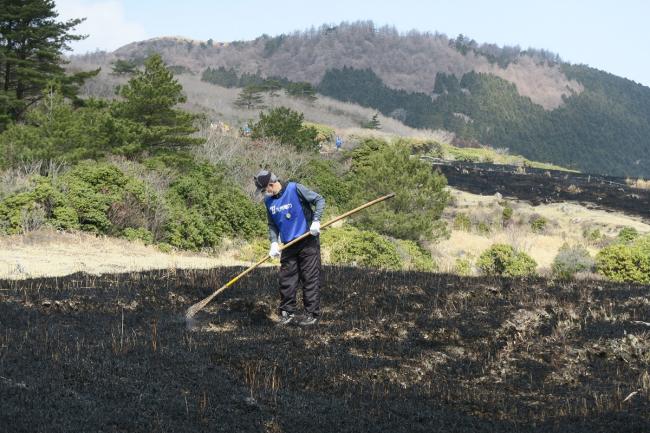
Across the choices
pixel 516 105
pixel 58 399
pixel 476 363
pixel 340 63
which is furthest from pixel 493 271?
pixel 340 63

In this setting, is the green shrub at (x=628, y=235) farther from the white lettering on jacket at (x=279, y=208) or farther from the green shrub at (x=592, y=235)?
the white lettering on jacket at (x=279, y=208)

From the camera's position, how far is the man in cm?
895

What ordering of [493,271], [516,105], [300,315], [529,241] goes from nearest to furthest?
[300,315] < [493,271] < [529,241] < [516,105]

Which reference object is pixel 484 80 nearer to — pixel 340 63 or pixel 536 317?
pixel 340 63

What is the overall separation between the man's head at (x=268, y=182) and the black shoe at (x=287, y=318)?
5.38 feet

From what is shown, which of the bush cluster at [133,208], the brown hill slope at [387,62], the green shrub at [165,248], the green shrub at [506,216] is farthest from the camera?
the brown hill slope at [387,62]

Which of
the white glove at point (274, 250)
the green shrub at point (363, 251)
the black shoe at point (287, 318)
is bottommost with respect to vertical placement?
the green shrub at point (363, 251)

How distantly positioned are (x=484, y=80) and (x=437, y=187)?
151801mm

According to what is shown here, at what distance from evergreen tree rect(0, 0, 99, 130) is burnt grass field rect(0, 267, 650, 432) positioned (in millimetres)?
22954

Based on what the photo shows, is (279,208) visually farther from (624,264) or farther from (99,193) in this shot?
(624,264)

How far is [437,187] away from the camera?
91.2 ft

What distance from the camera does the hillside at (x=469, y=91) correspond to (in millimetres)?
149875

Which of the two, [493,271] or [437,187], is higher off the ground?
[437,187]

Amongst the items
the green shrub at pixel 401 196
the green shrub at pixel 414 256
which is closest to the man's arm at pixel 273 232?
the green shrub at pixel 414 256
